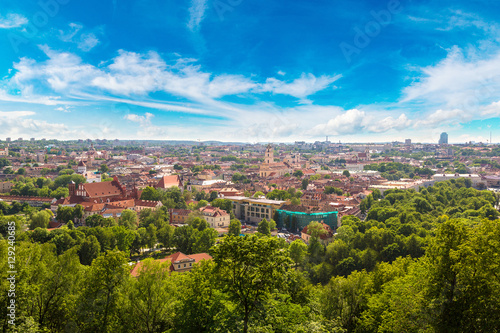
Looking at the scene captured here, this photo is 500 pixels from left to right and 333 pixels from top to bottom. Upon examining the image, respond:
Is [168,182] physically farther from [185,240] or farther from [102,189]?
[185,240]

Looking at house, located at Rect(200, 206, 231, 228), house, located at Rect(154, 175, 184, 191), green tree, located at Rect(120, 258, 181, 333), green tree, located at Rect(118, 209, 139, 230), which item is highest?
green tree, located at Rect(120, 258, 181, 333)

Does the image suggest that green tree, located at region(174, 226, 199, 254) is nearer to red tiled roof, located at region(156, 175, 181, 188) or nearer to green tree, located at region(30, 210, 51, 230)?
green tree, located at region(30, 210, 51, 230)

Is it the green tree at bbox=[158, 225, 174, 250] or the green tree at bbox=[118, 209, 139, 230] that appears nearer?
the green tree at bbox=[158, 225, 174, 250]

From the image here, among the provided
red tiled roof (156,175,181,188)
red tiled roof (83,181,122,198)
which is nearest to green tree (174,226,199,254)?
red tiled roof (83,181,122,198)

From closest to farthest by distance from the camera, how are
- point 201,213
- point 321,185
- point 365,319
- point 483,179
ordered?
point 365,319 < point 201,213 < point 321,185 < point 483,179

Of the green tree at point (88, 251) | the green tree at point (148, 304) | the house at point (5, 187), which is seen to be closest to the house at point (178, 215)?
the green tree at point (88, 251)

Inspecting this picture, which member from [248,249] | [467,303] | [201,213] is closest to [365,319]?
[467,303]

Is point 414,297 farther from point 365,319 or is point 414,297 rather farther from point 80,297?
point 80,297

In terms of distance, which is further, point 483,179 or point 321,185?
point 483,179
